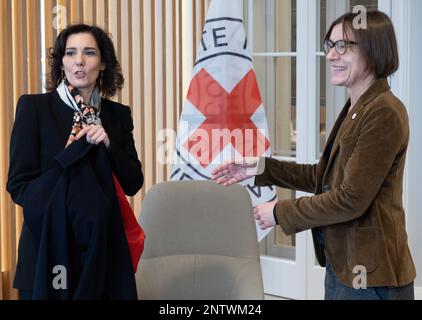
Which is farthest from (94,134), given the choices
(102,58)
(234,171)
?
(234,171)

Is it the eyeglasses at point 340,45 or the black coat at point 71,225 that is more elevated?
the eyeglasses at point 340,45

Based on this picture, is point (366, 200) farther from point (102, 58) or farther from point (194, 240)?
point (102, 58)

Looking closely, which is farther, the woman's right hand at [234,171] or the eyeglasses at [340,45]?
→ the woman's right hand at [234,171]

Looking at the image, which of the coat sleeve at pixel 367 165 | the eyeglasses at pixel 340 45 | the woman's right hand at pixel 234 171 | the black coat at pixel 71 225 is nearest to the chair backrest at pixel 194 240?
the woman's right hand at pixel 234 171

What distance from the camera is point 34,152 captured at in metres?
1.96

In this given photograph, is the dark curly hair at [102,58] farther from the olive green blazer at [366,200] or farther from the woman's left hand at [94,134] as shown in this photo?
the olive green blazer at [366,200]

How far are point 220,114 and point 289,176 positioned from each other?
71.7 inches

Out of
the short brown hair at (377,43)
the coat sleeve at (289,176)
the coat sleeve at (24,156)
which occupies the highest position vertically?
the short brown hair at (377,43)

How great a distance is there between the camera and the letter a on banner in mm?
3920

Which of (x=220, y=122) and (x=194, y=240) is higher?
(x=220, y=122)

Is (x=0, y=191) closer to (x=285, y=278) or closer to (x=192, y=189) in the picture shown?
(x=192, y=189)

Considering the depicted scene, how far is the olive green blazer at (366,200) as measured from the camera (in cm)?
177

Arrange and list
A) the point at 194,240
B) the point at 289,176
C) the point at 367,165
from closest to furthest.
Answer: the point at 367,165
the point at 289,176
the point at 194,240
